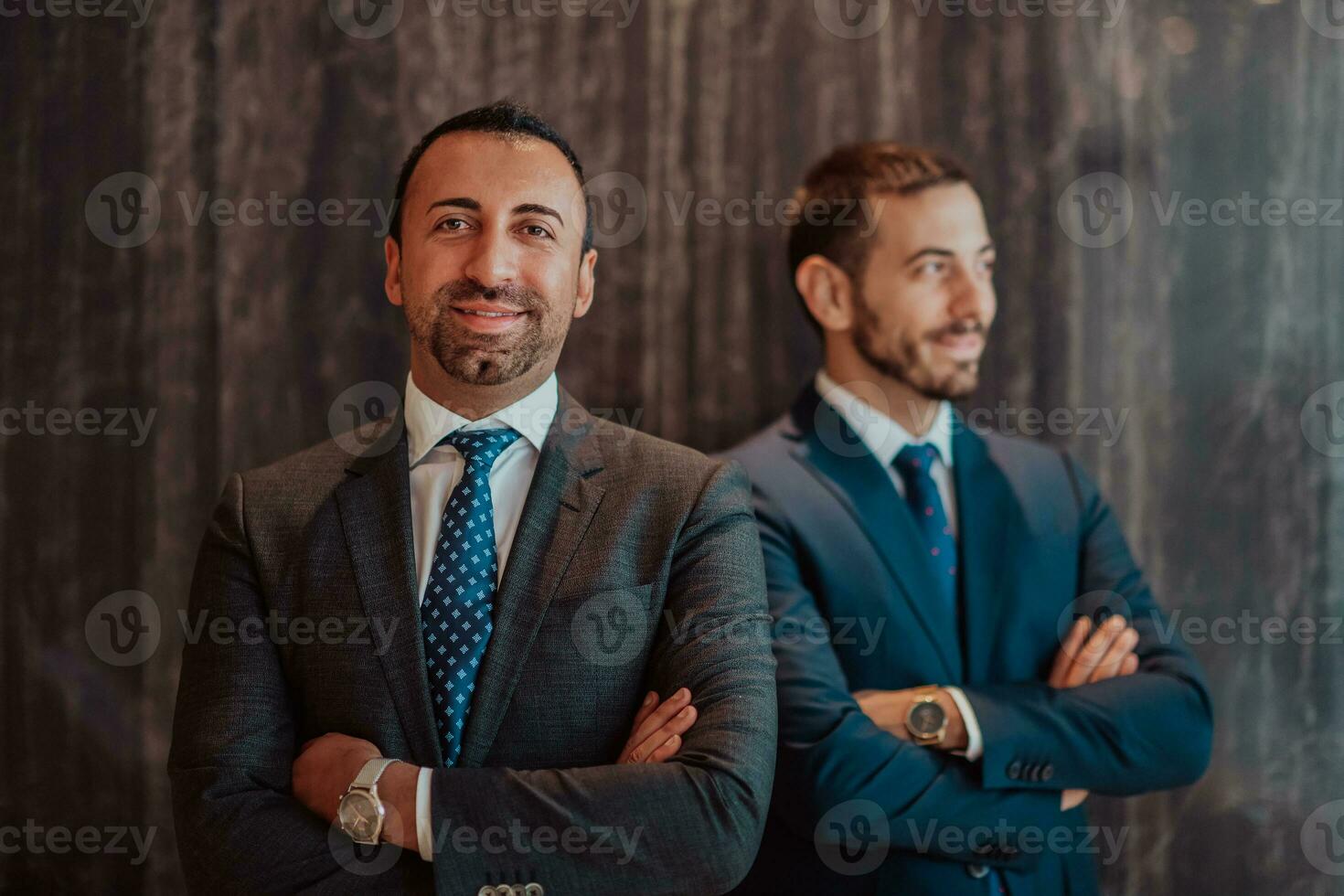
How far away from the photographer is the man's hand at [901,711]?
2299 mm

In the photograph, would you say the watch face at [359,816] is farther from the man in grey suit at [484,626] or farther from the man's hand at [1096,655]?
the man's hand at [1096,655]

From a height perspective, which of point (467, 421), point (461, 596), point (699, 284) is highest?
point (699, 284)

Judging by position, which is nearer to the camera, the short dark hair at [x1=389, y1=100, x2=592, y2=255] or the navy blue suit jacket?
the short dark hair at [x1=389, y1=100, x2=592, y2=255]

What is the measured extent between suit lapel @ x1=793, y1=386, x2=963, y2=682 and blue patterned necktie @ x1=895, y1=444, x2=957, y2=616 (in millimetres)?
38

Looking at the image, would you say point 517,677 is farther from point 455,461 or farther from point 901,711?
point 901,711

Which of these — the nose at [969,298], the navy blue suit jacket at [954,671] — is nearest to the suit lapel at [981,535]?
the navy blue suit jacket at [954,671]

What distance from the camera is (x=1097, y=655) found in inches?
96.7

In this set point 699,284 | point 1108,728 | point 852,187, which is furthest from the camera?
point 699,284

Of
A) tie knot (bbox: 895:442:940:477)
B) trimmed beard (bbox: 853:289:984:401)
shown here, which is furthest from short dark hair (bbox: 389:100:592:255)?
tie knot (bbox: 895:442:940:477)

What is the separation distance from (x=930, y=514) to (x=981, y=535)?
111 millimetres

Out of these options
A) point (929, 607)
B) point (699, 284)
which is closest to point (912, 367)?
point (929, 607)

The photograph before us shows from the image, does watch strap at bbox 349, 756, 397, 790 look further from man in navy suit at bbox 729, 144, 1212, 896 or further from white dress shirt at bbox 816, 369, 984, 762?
white dress shirt at bbox 816, 369, 984, 762

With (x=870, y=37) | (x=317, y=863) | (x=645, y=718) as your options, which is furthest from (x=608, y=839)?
(x=870, y=37)

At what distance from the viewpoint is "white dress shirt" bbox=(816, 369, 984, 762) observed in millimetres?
2625
